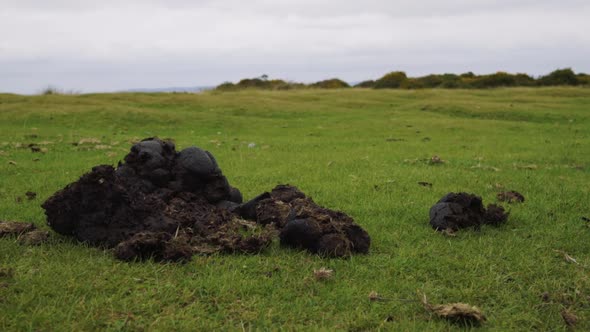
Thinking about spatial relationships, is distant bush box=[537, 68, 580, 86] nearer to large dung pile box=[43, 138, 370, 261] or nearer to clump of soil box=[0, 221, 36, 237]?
large dung pile box=[43, 138, 370, 261]

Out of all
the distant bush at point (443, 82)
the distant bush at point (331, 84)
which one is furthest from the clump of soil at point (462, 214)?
the distant bush at point (331, 84)

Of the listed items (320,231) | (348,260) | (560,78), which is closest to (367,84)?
(560,78)

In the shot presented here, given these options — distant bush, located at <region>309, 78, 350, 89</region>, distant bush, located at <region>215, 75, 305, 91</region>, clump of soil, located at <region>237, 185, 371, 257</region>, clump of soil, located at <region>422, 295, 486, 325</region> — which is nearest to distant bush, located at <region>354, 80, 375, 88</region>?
distant bush, located at <region>309, 78, 350, 89</region>

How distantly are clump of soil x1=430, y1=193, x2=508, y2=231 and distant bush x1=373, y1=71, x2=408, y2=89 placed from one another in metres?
60.1

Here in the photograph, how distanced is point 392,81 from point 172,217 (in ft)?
207

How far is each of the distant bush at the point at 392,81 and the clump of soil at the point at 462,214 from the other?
6010cm

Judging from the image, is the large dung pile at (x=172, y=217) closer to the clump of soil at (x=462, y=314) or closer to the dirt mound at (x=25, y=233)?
the dirt mound at (x=25, y=233)

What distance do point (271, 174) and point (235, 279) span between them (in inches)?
252

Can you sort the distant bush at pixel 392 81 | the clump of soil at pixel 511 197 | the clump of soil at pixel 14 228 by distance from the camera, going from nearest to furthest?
the clump of soil at pixel 14 228
the clump of soil at pixel 511 197
the distant bush at pixel 392 81

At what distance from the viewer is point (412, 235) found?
666 cm

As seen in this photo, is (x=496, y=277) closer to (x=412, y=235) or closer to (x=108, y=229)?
(x=412, y=235)

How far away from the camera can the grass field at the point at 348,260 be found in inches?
170

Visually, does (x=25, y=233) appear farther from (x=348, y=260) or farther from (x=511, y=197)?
(x=511, y=197)

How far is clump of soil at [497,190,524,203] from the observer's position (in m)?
8.62
